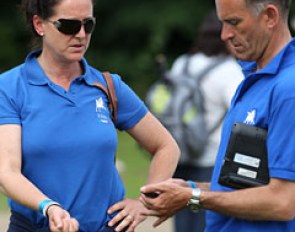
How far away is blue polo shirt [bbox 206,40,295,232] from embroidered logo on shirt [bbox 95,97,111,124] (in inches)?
23.6

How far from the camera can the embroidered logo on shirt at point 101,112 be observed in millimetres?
4578

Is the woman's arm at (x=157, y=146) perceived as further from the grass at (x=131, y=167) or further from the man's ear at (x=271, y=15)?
the grass at (x=131, y=167)

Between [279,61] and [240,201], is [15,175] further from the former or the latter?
[279,61]

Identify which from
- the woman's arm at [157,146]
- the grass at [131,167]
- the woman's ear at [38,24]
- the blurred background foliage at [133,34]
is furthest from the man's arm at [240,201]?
the blurred background foliage at [133,34]

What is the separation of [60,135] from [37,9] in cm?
65

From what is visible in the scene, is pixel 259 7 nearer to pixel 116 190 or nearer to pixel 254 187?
pixel 254 187

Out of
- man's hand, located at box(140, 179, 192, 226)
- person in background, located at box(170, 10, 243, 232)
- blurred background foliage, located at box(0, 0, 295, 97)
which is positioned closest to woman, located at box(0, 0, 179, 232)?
man's hand, located at box(140, 179, 192, 226)

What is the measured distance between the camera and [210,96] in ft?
24.8

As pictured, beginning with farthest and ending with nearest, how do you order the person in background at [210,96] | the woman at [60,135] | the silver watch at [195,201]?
the person in background at [210,96] < the woman at [60,135] < the silver watch at [195,201]

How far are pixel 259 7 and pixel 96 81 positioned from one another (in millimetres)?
977

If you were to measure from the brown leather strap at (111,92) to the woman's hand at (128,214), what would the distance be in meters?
0.43

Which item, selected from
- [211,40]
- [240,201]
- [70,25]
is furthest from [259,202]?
[211,40]

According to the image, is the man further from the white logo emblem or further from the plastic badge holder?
the white logo emblem

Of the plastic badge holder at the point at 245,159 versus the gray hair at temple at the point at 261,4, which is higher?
the gray hair at temple at the point at 261,4
